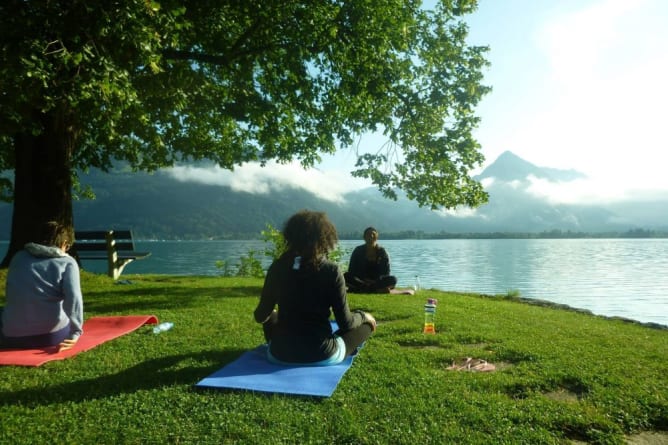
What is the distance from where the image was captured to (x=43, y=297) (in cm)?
630

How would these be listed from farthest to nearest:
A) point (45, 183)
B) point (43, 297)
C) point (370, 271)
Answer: point (370, 271) < point (45, 183) < point (43, 297)

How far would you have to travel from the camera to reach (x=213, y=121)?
17297mm

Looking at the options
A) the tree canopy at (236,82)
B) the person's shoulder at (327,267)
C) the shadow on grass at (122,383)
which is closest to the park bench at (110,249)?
the tree canopy at (236,82)

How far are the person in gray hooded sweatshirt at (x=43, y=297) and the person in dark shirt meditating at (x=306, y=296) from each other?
9.56 ft

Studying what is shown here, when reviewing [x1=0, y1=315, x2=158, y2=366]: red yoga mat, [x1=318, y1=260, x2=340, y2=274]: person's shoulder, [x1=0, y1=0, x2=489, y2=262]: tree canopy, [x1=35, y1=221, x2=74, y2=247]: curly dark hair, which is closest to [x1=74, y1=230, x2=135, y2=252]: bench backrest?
[x1=0, y1=0, x2=489, y2=262]: tree canopy

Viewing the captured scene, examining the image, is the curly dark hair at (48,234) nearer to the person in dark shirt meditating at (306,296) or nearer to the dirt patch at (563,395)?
the person in dark shirt meditating at (306,296)

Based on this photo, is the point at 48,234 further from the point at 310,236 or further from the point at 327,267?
the point at 327,267

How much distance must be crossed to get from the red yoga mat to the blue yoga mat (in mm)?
2511

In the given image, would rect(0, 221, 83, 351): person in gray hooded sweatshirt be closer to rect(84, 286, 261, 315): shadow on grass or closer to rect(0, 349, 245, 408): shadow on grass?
rect(0, 349, 245, 408): shadow on grass

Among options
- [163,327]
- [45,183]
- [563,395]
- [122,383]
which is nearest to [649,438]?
[563,395]

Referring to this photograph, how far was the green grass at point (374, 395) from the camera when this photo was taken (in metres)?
3.99

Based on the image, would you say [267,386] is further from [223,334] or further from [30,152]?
[30,152]

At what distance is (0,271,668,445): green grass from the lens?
3992 millimetres

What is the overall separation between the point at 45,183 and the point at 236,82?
679cm
